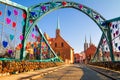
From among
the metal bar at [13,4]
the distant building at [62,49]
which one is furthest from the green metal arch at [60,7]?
the distant building at [62,49]

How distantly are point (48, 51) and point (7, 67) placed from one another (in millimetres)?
24745

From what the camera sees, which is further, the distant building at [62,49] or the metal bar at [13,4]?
the distant building at [62,49]

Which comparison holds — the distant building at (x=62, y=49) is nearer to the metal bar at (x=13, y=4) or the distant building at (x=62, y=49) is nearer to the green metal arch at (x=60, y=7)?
the green metal arch at (x=60, y=7)

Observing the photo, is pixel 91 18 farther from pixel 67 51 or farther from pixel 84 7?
pixel 67 51

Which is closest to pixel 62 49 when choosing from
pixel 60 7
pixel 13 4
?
pixel 60 7

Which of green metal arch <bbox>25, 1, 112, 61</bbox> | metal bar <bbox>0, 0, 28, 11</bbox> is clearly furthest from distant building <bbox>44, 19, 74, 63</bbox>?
metal bar <bbox>0, 0, 28, 11</bbox>

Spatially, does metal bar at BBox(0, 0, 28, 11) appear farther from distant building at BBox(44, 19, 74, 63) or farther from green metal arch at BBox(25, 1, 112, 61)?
distant building at BBox(44, 19, 74, 63)

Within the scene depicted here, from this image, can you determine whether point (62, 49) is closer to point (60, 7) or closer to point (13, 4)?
point (60, 7)

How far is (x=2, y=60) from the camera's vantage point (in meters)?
15.3

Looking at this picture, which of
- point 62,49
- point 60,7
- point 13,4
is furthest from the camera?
point 62,49

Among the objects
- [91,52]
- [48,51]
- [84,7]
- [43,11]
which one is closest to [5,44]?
[43,11]

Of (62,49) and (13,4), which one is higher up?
(62,49)

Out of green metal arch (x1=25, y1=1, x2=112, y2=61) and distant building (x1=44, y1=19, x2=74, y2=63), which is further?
distant building (x1=44, y1=19, x2=74, y2=63)

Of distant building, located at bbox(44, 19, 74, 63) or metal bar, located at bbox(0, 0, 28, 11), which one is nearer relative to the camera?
metal bar, located at bbox(0, 0, 28, 11)
